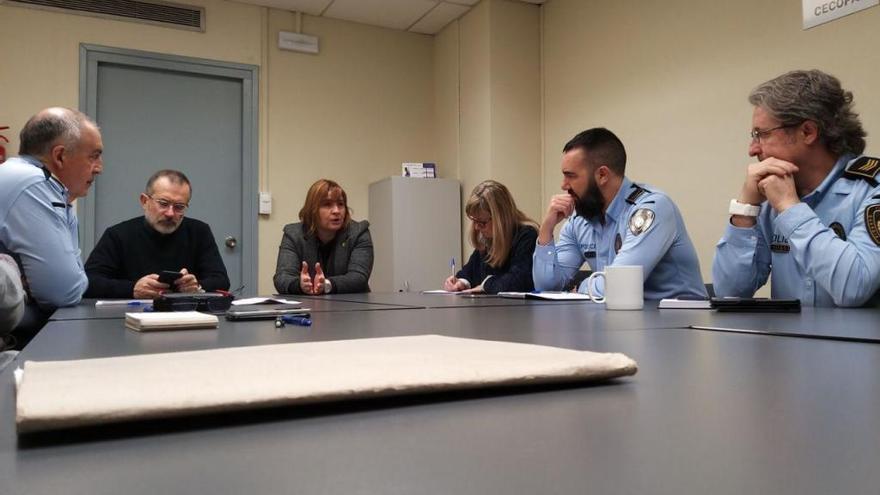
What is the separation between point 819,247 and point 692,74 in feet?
6.91

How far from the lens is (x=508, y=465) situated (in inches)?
11.7

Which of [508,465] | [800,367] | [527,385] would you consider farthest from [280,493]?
[800,367]

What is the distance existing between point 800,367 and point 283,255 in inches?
109

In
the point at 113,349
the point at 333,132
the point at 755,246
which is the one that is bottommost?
the point at 113,349

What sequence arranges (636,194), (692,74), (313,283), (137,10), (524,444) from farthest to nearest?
(137,10) < (692,74) < (313,283) < (636,194) < (524,444)

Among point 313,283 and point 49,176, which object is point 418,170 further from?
point 49,176

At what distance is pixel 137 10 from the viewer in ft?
13.6

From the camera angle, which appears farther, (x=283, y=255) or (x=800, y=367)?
(x=283, y=255)

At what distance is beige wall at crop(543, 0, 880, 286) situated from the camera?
8.89 ft

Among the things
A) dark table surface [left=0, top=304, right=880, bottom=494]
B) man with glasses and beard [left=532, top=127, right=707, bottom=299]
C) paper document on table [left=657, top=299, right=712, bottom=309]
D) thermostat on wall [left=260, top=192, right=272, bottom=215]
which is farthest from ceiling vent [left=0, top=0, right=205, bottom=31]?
dark table surface [left=0, top=304, right=880, bottom=494]

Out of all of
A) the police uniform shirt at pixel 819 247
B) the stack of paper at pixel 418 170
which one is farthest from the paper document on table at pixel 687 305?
the stack of paper at pixel 418 170

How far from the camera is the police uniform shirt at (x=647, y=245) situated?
2.04m

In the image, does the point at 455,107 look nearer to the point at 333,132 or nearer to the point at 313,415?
the point at 333,132

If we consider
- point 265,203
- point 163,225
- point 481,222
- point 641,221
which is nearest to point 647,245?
point 641,221
